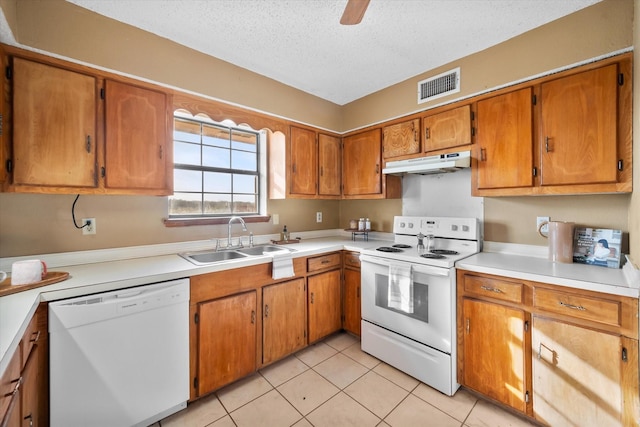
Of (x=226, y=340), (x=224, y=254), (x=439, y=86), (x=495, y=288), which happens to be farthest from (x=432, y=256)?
(x=224, y=254)

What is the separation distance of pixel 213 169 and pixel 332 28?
5.13 feet

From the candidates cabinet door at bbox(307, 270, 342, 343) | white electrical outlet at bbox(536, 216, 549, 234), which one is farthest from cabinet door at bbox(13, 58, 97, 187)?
white electrical outlet at bbox(536, 216, 549, 234)

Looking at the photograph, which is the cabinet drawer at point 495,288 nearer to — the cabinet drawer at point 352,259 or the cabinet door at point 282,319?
the cabinet drawer at point 352,259

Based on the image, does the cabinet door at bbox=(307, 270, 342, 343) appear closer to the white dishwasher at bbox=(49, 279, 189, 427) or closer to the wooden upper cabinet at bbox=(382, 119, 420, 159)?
the white dishwasher at bbox=(49, 279, 189, 427)

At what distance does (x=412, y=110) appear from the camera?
2.58 meters

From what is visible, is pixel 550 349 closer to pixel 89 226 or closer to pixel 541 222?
pixel 541 222

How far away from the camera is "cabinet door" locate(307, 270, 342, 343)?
246 cm

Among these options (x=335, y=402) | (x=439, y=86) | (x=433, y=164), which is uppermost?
(x=439, y=86)

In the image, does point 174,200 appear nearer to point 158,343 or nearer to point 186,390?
point 158,343

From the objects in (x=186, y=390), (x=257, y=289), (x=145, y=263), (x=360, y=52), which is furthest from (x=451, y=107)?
(x=186, y=390)

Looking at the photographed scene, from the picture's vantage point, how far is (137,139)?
1848 mm

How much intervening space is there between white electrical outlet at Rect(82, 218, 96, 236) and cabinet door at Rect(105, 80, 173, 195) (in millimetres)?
359

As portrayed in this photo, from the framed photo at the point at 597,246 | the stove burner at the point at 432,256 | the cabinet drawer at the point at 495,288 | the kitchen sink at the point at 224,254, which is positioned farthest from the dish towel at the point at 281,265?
the framed photo at the point at 597,246

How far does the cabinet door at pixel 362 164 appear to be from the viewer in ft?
9.29
